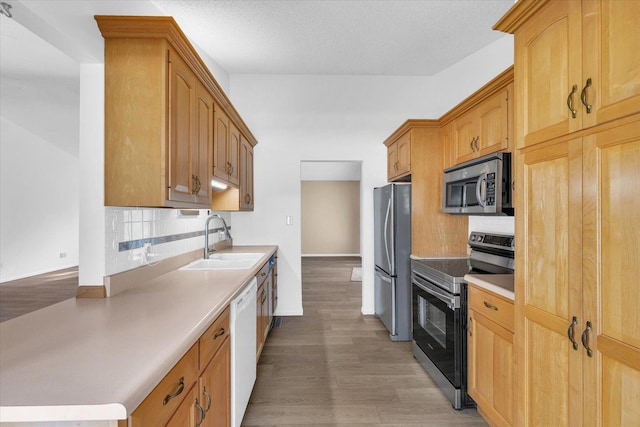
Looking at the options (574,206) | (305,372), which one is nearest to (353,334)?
(305,372)

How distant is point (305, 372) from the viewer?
8.35 feet

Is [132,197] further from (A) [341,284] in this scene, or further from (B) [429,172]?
(A) [341,284]

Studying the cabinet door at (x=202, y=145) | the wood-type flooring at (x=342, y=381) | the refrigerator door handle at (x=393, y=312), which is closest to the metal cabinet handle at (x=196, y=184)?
the cabinet door at (x=202, y=145)

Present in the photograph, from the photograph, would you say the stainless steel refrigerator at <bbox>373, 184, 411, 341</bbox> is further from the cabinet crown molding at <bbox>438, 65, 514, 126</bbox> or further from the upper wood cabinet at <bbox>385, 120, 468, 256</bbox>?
the cabinet crown molding at <bbox>438, 65, 514, 126</bbox>

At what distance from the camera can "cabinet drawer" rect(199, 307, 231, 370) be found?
1.22 meters

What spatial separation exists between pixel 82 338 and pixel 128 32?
53.7 inches

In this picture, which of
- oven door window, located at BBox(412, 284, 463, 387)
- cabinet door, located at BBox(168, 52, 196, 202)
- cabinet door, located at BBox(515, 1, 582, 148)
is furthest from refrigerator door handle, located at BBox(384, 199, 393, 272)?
cabinet door, located at BBox(168, 52, 196, 202)

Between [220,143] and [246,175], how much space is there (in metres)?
1.03

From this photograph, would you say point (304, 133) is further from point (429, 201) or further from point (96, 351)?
point (96, 351)

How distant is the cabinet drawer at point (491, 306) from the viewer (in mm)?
1644

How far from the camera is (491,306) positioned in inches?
70.2

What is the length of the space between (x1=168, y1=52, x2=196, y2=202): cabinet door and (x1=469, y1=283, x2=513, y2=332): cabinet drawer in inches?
73.1

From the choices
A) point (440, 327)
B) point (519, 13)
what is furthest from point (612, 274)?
point (440, 327)

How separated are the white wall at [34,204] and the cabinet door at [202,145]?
15.7ft
